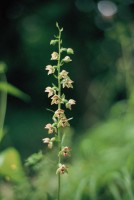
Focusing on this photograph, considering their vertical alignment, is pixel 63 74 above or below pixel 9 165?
below

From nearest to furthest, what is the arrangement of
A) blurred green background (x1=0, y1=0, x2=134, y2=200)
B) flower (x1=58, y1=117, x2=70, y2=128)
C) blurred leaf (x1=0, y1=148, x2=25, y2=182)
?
flower (x1=58, y1=117, x2=70, y2=128) < blurred leaf (x1=0, y1=148, x2=25, y2=182) < blurred green background (x1=0, y1=0, x2=134, y2=200)

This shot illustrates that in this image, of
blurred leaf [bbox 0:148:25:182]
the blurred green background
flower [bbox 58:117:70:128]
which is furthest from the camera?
the blurred green background

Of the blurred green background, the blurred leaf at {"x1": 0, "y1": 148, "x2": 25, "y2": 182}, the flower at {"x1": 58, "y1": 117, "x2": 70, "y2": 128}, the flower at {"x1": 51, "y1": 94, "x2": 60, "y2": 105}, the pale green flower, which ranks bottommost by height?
the flower at {"x1": 58, "y1": 117, "x2": 70, "y2": 128}

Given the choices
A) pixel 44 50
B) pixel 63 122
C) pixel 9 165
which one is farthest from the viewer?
pixel 44 50

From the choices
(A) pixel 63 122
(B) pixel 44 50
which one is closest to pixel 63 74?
(A) pixel 63 122

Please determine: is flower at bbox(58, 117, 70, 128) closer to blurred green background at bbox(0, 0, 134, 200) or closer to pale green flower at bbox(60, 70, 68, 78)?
pale green flower at bbox(60, 70, 68, 78)

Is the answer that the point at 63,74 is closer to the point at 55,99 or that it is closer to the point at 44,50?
the point at 55,99

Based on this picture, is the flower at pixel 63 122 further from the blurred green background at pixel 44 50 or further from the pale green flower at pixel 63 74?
the blurred green background at pixel 44 50

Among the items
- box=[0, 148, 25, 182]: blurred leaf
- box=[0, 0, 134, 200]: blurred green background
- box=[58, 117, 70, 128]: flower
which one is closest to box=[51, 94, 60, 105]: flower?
box=[58, 117, 70, 128]: flower

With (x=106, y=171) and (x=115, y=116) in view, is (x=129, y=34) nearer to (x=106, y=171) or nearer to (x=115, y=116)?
(x=115, y=116)

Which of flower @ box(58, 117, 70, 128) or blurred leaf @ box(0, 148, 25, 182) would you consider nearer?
flower @ box(58, 117, 70, 128)

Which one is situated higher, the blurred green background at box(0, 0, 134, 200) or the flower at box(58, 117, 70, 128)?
the blurred green background at box(0, 0, 134, 200)
